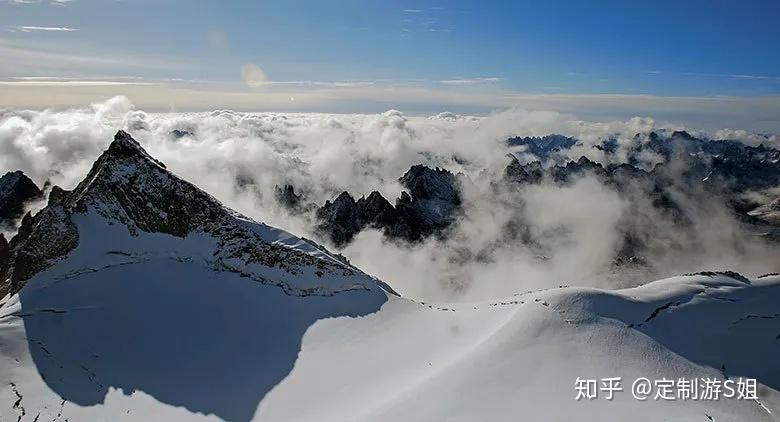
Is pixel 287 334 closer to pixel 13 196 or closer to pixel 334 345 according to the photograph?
pixel 334 345

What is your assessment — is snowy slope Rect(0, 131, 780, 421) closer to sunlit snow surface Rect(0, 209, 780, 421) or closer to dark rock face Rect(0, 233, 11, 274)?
sunlit snow surface Rect(0, 209, 780, 421)

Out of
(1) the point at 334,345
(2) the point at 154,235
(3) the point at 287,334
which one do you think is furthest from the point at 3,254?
(1) the point at 334,345

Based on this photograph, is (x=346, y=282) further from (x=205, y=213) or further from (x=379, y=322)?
(x=205, y=213)

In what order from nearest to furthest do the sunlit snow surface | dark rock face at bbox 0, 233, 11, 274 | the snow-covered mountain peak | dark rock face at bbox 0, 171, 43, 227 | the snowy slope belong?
the sunlit snow surface → the snowy slope → the snow-covered mountain peak → dark rock face at bbox 0, 233, 11, 274 → dark rock face at bbox 0, 171, 43, 227

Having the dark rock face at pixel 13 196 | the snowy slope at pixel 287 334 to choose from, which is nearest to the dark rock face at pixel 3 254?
the snowy slope at pixel 287 334

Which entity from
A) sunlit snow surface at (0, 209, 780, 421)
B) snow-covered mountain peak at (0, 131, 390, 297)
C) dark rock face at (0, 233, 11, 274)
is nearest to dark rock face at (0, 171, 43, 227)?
dark rock face at (0, 233, 11, 274)

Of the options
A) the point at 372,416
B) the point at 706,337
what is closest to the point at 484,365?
the point at 372,416

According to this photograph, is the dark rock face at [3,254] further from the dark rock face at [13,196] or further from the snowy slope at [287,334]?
the dark rock face at [13,196]
